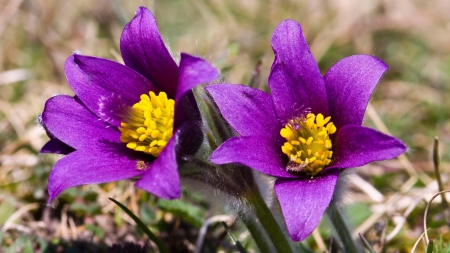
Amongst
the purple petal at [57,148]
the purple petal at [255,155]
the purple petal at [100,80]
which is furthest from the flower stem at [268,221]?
the purple petal at [57,148]

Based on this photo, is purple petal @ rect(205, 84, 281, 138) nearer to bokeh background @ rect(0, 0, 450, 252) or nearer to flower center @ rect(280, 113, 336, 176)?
flower center @ rect(280, 113, 336, 176)

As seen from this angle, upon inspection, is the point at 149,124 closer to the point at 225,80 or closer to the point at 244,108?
the point at 244,108

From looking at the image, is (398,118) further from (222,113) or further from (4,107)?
(4,107)

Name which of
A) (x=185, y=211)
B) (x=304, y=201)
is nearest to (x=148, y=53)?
(x=304, y=201)

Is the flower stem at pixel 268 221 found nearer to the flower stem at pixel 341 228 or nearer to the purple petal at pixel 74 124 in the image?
the flower stem at pixel 341 228

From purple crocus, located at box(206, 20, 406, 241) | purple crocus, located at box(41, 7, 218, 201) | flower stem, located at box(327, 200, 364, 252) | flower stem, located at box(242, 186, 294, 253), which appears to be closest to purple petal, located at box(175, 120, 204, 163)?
purple crocus, located at box(41, 7, 218, 201)
